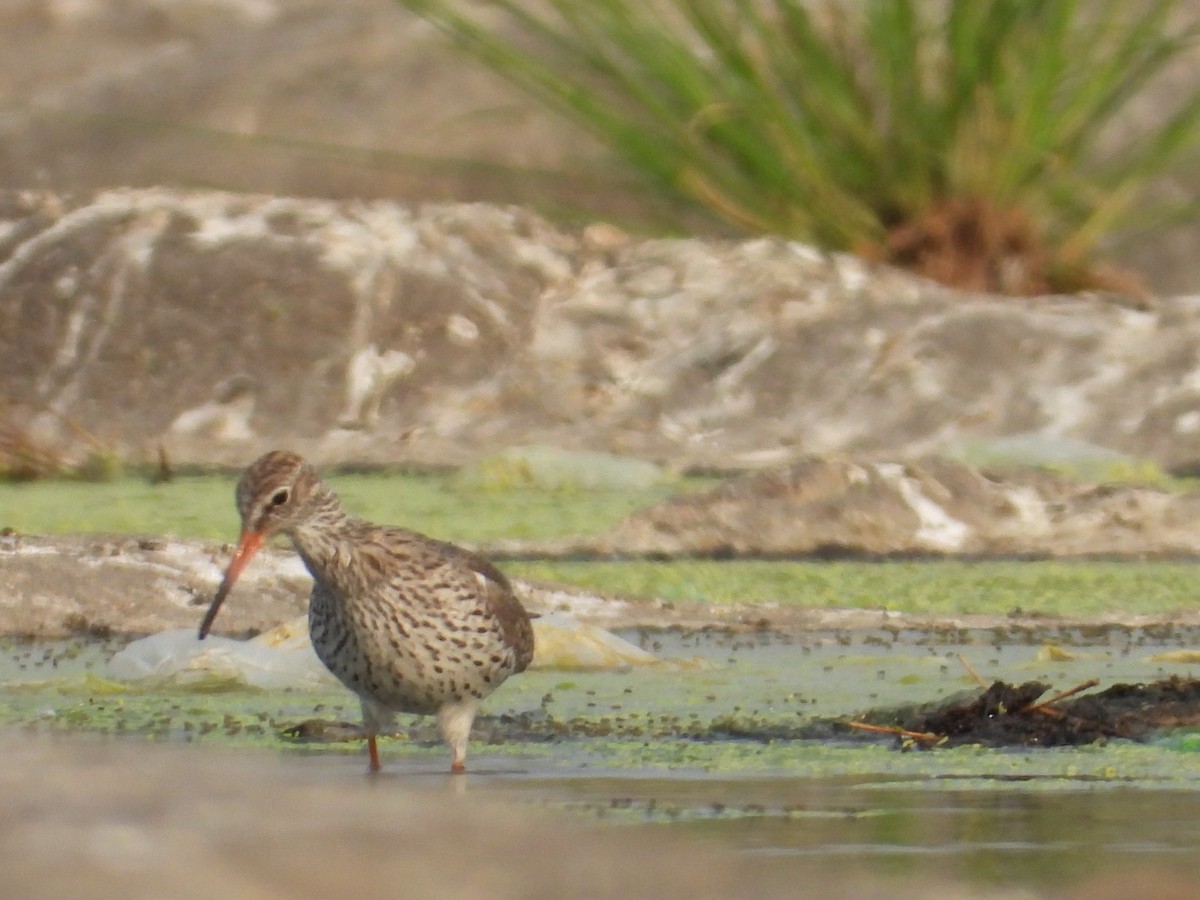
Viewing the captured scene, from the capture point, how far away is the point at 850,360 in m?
8.69

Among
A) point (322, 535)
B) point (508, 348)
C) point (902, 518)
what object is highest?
point (508, 348)

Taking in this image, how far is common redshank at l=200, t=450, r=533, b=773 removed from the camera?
14.1ft

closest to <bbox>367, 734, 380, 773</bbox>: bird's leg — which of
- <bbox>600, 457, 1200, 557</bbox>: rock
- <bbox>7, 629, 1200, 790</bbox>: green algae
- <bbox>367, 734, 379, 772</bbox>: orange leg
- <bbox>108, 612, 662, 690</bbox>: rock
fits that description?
<bbox>367, 734, 379, 772</bbox>: orange leg

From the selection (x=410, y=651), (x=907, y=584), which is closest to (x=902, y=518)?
(x=907, y=584)

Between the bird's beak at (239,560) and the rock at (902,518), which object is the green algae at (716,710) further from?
the rock at (902,518)

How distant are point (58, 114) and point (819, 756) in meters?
6.45

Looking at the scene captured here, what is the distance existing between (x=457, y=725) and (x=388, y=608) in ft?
0.80

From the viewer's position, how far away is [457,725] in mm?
4223

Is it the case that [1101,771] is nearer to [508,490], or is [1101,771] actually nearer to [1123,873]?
[1123,873]

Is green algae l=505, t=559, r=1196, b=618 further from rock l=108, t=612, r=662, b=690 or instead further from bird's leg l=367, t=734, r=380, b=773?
bird's leg l=367, t=734, r=380, b=773

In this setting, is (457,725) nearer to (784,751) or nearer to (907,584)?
(784,751)

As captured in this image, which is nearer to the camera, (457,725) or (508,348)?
(457,725)

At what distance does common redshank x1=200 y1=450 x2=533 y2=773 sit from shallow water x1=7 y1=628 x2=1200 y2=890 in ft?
0.29

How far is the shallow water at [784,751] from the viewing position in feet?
10.6
